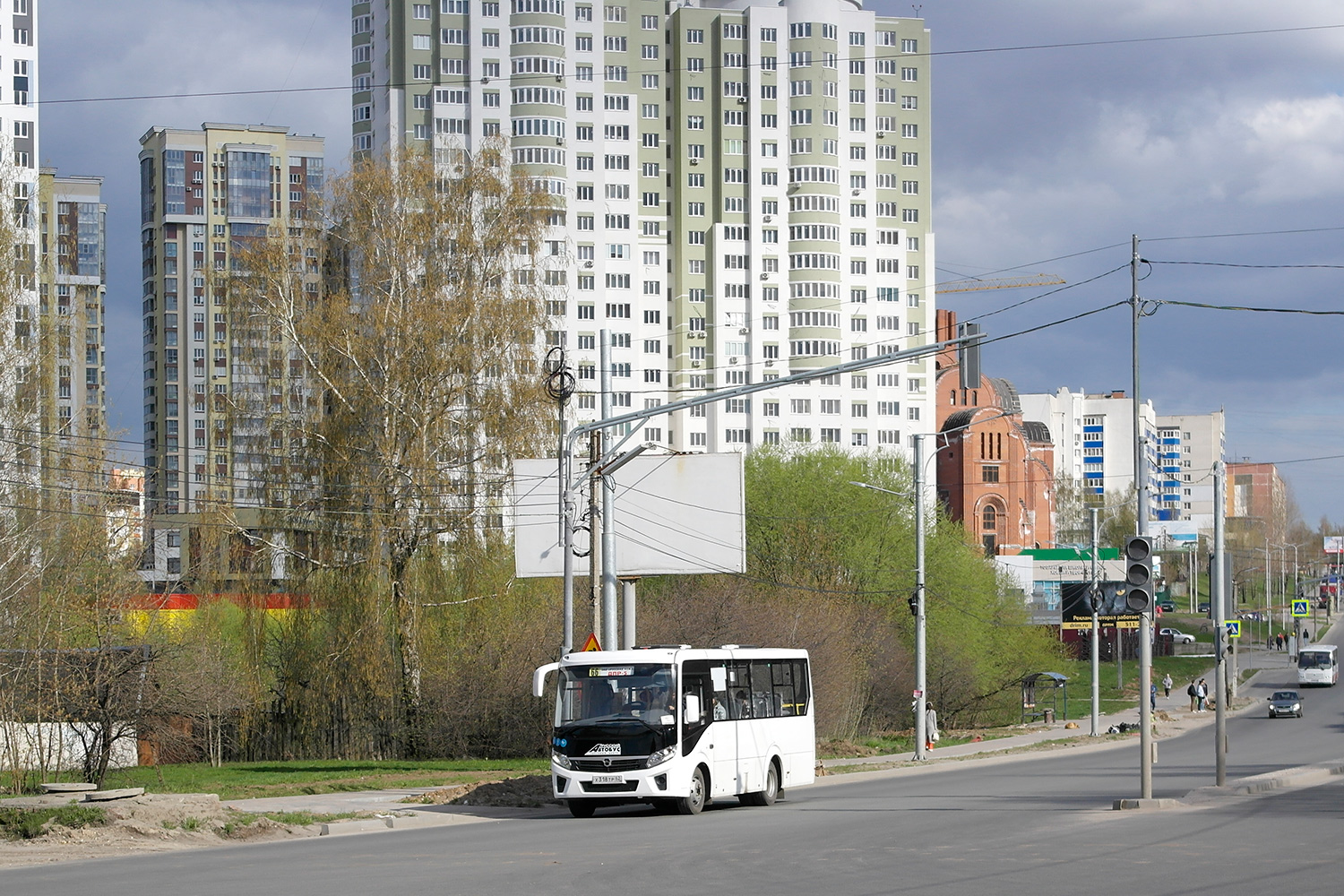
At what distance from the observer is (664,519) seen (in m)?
36.6

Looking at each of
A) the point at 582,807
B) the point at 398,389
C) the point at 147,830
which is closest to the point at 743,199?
the point at 398,389

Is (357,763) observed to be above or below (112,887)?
below

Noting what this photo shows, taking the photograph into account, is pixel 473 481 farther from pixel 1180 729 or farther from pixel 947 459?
pixel 947 459

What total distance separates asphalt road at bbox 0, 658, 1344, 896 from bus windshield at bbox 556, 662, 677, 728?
61.9 inches

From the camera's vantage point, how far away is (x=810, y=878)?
1442 cm

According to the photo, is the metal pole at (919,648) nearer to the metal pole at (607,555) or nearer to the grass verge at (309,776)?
the grass verge at (309,776)

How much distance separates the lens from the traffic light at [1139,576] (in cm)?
2047

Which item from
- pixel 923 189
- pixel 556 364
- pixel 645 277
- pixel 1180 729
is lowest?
pixel 1180 729

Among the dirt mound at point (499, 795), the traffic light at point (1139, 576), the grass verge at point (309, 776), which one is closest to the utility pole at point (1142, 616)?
the traffic light at point (1139, 576)

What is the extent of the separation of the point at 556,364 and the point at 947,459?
108924 millimetres

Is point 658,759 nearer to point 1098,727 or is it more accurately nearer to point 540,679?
point 540,679

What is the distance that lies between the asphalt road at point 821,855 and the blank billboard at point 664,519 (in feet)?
36.7

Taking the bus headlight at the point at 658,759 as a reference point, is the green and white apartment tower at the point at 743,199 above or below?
above

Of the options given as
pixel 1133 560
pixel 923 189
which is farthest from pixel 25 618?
pixel 923 189
